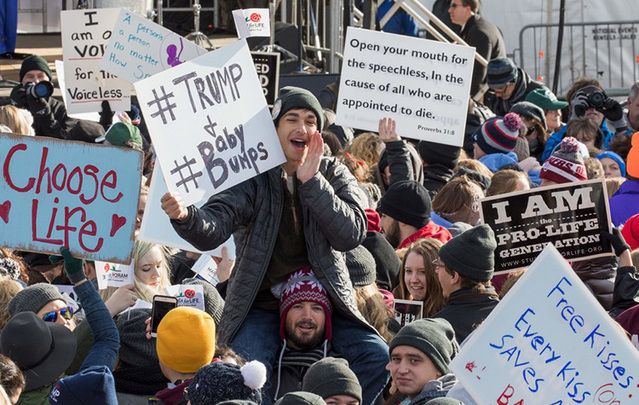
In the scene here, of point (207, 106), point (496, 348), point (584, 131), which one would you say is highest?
point (207, 106)

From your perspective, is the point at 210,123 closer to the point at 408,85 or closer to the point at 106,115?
the point at 408,85

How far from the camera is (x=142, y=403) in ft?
21.4

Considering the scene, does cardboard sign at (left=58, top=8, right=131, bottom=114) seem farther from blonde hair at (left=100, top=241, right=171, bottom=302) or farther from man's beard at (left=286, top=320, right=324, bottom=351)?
man's beard at (left=286, top=320, right=324, bottom=351)

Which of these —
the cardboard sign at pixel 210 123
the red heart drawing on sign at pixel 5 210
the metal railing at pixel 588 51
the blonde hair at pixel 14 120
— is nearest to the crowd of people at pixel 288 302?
the cardboard sign at pixel 210 123

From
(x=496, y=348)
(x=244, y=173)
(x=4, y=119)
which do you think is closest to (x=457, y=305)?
(x=244, y=173)

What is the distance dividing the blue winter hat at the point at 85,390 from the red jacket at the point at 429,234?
2952mm

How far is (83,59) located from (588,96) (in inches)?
155

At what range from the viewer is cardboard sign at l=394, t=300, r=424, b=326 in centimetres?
714

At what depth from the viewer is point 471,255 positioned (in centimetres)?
692

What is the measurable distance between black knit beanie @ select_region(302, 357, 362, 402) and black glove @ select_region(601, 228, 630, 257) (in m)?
2.09

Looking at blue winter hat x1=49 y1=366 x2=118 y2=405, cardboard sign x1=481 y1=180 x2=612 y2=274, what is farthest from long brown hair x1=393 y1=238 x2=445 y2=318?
blue winter hat x1=49 y1=366 x2=118 y2=405

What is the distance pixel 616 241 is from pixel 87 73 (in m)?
5.05

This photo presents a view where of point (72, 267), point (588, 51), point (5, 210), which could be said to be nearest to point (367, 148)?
point (5, 210)

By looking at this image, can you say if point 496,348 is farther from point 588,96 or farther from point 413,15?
point 413,15
